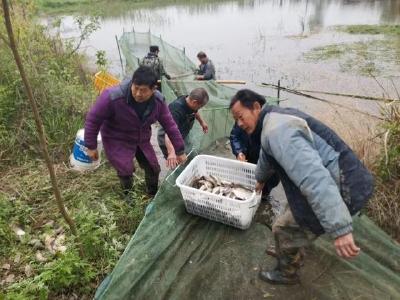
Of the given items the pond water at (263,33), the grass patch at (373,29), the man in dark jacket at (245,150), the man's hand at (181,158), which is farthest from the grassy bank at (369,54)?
the man's hand at (181,158)

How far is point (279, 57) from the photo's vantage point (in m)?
14.0

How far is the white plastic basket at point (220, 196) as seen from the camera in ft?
10.4

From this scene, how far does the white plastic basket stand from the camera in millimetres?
3184

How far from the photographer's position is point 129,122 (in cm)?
348

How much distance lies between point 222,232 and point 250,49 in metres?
13.1

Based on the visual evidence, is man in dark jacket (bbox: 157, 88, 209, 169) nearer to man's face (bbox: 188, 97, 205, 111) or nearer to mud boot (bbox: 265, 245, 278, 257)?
man's face (bbox: 188, 97, 205, 111)

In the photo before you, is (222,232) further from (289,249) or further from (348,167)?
(348,167)

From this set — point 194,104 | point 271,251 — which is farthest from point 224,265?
point 194,104

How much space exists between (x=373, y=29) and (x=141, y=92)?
1607 centimetres

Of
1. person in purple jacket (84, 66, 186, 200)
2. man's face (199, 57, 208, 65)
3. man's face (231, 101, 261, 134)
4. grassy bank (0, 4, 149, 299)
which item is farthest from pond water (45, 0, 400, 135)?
man's face (231, 101, 261, 134)

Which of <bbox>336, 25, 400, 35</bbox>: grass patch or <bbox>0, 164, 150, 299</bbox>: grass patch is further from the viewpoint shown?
<bbox>336, 25, 400, 35</bbox>: grass patch

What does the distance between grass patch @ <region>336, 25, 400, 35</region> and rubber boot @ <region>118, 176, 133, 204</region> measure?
15265 mm

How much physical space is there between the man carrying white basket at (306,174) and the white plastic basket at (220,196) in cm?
52

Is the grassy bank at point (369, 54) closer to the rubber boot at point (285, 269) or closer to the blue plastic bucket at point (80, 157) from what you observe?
the blue plastic bucket at point (80, 157)
